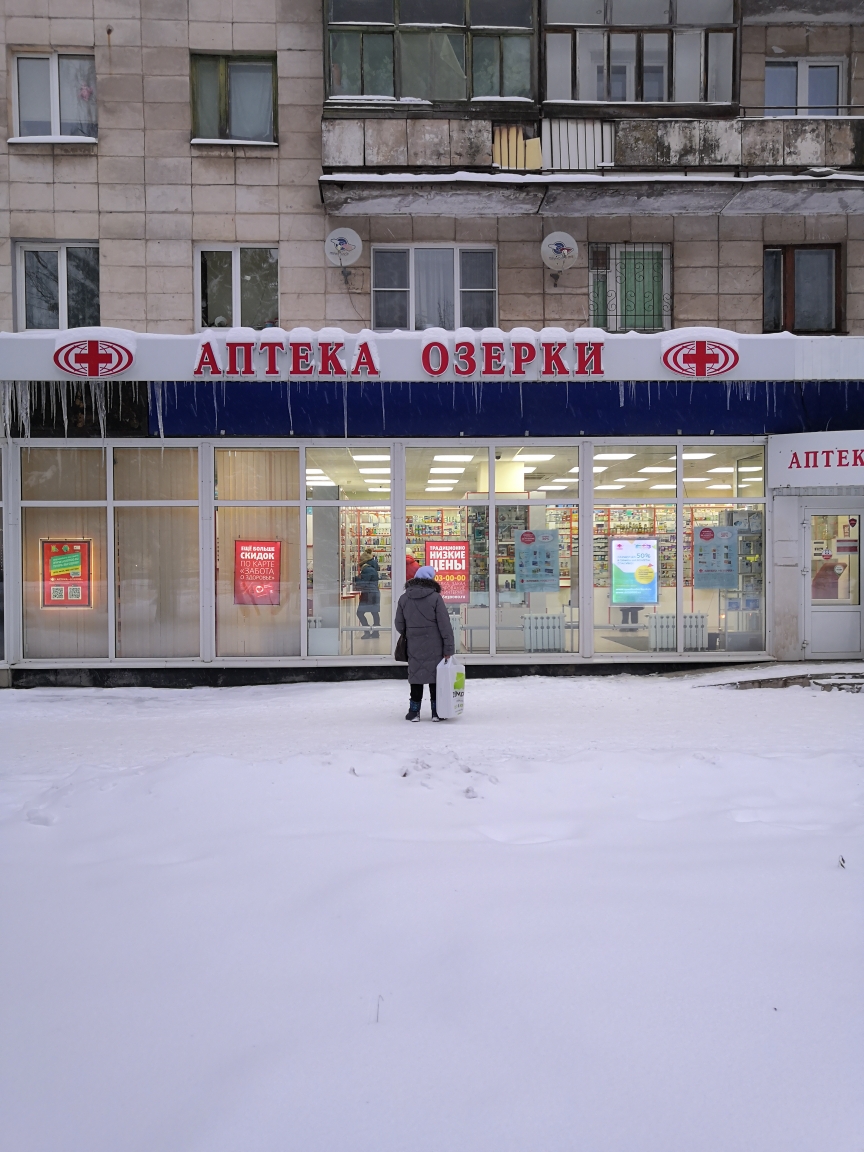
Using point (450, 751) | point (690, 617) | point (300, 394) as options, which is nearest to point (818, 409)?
point (690, 617)

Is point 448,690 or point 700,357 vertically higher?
point 700,357

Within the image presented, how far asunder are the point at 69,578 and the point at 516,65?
33.6 ft

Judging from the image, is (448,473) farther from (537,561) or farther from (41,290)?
(41,290)

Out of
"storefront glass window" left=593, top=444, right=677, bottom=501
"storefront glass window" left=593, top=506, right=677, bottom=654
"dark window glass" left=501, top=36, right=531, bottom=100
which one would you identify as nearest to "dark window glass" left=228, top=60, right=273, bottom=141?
"dark window glass" left=501, top=36, right=531, bottom=100

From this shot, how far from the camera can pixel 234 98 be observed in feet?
44.9

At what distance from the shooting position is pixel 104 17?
1321 centimetres

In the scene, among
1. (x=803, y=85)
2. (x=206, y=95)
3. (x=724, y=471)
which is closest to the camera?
(x=724, y=471)

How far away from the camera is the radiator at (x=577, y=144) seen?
42.2 feet

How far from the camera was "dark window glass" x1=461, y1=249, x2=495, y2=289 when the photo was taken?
1381cm

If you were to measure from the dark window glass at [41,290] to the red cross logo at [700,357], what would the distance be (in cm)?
955

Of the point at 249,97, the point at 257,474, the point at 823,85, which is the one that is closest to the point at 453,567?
the point at 257,474

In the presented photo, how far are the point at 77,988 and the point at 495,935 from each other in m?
1.79

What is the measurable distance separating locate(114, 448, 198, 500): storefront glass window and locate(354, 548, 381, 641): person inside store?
2725 mm

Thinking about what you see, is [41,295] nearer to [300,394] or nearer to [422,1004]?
[300,394]
